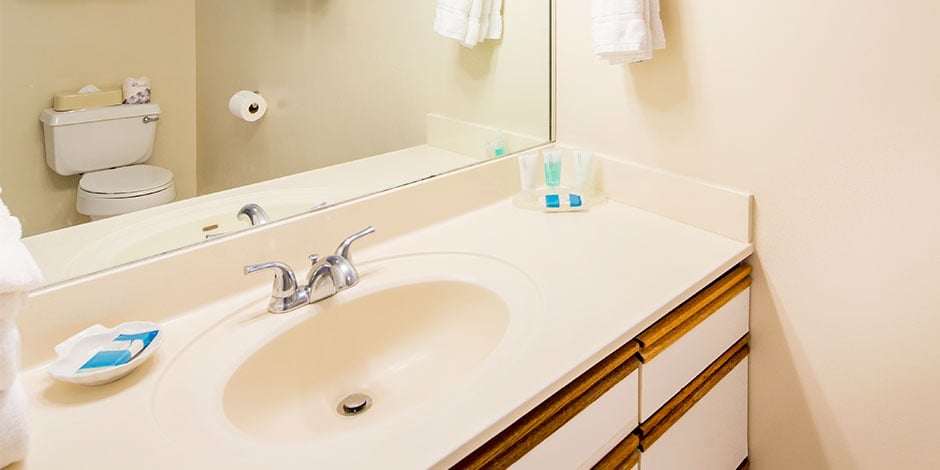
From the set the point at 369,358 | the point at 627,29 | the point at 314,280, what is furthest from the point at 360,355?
the point at 627,29

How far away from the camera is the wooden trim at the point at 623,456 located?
3.27ft

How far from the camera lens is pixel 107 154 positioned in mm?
950

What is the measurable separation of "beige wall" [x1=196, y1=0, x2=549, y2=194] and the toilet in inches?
3.3

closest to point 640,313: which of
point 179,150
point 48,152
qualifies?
point 179,150

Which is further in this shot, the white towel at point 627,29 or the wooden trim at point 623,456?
the white towel at point 627,29

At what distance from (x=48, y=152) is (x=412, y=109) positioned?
70 centimetres

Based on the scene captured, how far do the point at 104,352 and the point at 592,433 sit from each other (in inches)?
27.9

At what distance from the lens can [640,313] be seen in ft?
3.37

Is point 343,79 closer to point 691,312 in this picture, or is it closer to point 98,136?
point 98,136

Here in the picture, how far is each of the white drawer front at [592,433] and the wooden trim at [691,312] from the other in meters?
0.06

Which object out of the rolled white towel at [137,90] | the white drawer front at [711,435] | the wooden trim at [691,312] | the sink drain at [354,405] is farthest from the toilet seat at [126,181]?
the white drawer front at [711,435]

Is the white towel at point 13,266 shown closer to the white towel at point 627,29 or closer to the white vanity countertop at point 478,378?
the white vanity countertop at point 478,378

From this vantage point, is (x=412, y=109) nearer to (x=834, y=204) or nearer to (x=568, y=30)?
(x=568, y=30)

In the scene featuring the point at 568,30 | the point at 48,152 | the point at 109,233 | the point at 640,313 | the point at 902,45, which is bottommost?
the point at 640,313
